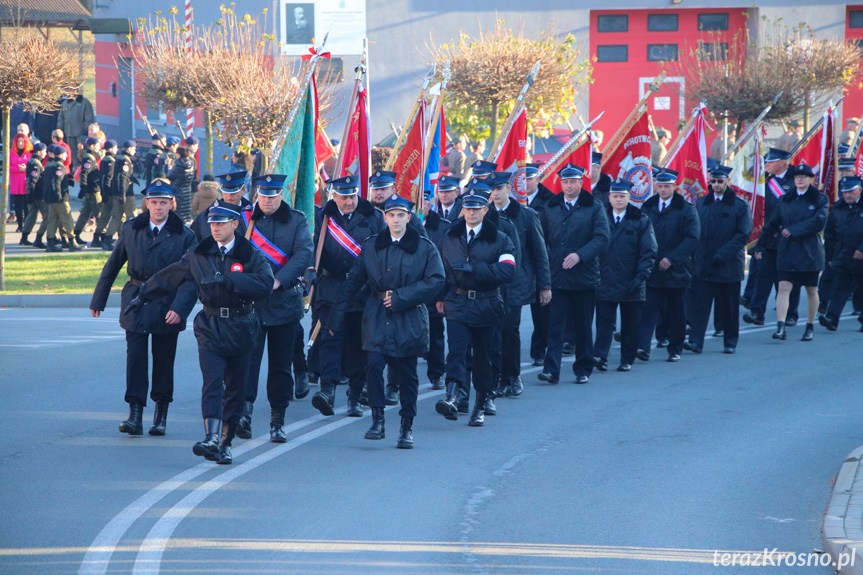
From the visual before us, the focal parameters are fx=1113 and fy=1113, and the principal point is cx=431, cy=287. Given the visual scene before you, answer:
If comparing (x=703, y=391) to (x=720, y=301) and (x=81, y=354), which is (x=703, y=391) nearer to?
(x=720, y=301)

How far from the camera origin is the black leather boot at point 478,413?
9.16m

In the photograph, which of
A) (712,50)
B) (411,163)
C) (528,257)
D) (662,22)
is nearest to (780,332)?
(528,257)

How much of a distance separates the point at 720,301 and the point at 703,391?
271 cm

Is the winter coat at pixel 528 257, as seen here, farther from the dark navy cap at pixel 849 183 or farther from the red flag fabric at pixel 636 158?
the dark navy cap at pixel 849 183

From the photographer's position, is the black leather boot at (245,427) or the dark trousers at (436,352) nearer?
the black leather boot at (245,427)

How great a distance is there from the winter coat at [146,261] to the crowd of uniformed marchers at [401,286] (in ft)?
0.04

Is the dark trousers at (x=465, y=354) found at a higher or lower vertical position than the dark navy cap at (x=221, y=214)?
lower

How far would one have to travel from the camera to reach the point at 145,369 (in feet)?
28.7

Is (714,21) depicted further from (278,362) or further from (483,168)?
(278,362)

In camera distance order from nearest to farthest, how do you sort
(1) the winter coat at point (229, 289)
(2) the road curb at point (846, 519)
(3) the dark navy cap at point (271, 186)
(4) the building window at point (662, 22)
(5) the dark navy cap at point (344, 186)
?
(2) the road curb at point (846, 519) → (1) the winter coat at point (229, 289) → (3) the dark navy cap at point (271, 186) → (5) the dark navy cap at point (344, 186) → (4) the building window at point (662, 22)

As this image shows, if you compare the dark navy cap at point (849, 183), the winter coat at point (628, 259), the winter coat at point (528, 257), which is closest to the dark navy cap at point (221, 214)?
the winter coat at point (528, 257)

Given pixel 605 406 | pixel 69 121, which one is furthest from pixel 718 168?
pixel 69 121

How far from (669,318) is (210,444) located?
21.2ft

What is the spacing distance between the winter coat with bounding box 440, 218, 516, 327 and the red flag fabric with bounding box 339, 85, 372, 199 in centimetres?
173
